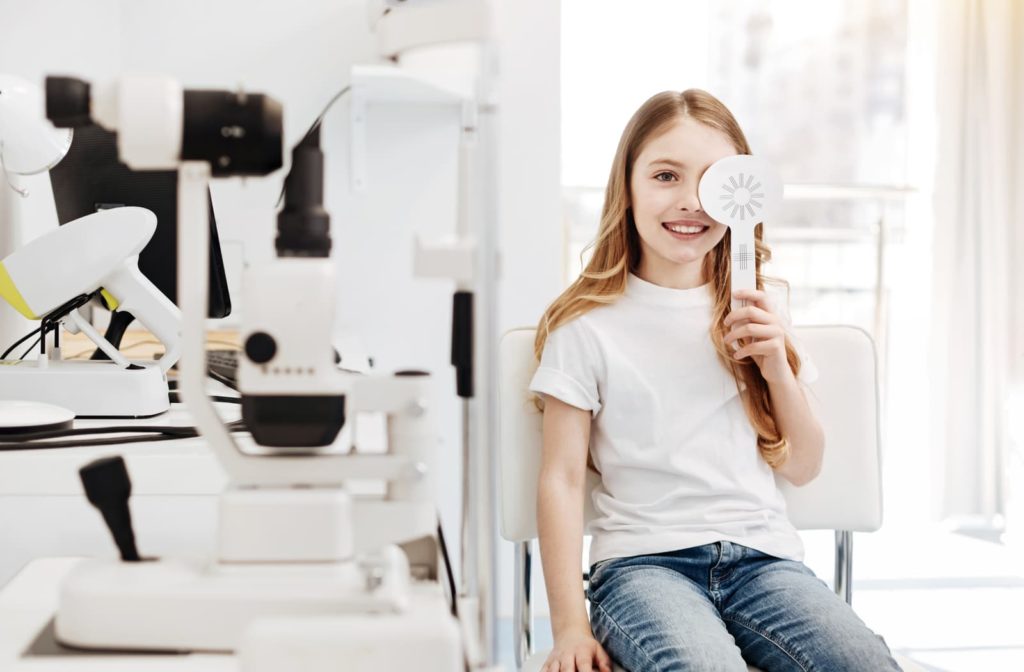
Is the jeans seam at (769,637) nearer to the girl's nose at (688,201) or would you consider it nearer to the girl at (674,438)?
the girl at (674,438)

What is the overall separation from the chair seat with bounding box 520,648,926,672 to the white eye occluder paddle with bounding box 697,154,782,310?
0.48 meters

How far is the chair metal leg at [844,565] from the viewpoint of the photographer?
1319 mm

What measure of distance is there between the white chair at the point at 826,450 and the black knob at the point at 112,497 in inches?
27.3

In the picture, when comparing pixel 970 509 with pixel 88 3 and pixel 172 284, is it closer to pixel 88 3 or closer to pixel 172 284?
pixel 172 284

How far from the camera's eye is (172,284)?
1509mm

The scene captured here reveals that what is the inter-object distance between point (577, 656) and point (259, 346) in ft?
2.11

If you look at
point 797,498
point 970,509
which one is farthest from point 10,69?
point 970,509

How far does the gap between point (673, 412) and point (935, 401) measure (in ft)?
7.36

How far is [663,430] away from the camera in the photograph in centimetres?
125

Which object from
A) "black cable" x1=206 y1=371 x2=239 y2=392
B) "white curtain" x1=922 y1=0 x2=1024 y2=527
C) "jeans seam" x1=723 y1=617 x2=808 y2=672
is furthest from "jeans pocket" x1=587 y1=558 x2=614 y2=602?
"white curtain" x1=922 y1=0 x2=1024 y2=527

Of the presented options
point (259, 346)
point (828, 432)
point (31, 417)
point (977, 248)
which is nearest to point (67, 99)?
point (259, 346)

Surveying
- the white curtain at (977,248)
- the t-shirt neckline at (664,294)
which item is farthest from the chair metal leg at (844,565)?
the white curtain at (977,248)

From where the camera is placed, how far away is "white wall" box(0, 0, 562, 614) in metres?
2.02

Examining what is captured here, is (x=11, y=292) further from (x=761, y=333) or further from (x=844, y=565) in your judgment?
(x=844, y=565)
